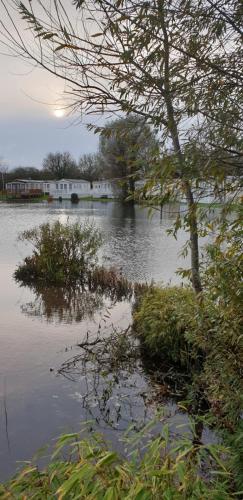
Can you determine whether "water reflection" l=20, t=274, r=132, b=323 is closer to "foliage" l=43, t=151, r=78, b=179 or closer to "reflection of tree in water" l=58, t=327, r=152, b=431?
"reflection of tree in water" l=58, t=327, r=152, b=431

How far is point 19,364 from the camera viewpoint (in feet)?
20.6

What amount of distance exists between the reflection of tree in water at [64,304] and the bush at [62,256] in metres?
0.53

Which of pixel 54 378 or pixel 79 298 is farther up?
pixel 54 378

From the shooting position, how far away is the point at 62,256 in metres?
11.6

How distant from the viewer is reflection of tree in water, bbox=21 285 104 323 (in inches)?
351

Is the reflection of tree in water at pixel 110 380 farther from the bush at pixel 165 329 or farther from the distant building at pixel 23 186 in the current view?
the distant building at pixel 23 186

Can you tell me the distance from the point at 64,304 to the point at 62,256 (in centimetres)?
206

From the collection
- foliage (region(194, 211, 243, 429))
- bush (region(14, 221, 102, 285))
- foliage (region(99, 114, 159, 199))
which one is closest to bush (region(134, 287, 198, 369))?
foliage (region(194, 211, 243, 429))

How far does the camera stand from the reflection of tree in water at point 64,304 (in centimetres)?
891

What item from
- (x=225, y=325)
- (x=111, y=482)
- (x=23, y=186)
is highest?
(x=225, y=325)

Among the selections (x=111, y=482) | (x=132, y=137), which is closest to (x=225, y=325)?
(x=111, y=482)

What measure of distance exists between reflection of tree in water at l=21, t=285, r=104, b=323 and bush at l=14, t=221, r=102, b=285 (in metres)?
0.53

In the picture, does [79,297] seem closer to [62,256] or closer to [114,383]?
[62,256]

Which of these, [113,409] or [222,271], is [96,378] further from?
[222,271]
